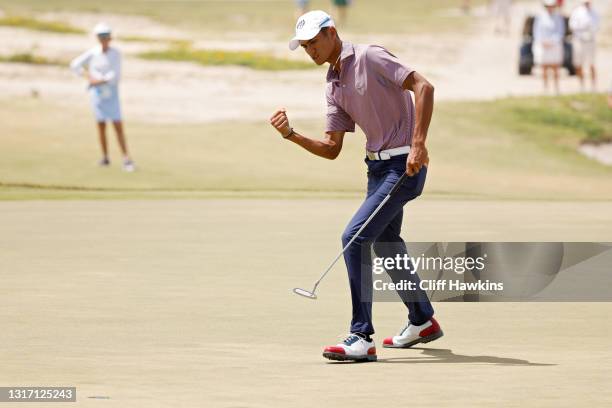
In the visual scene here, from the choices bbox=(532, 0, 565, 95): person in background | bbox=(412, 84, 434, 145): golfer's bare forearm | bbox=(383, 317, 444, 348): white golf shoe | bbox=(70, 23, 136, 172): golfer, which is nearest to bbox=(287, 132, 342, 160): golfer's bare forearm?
bbox=(412, 84, 434, 145): golfer's bare forearm

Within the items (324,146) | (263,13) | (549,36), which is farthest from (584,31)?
(263,13)

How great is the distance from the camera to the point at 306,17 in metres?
9.81

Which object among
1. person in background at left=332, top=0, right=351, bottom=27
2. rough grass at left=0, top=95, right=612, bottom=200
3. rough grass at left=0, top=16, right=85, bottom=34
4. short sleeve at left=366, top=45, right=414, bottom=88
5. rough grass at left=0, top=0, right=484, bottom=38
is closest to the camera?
short sleeve at left=366, top=45, right=414, bottom=88

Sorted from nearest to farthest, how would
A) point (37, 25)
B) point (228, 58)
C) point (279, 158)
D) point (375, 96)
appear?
point (375, 96)
point (279, 158)
point (228, 58)
point (37, 25)

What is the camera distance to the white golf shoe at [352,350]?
31.4 ft

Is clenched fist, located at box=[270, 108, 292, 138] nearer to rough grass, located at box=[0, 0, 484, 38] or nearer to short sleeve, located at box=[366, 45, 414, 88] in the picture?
short sleeve, located at box=[366, 45, 414, 88]

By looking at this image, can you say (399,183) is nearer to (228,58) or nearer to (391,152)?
(391,152)

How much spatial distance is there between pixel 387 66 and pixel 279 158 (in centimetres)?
1880

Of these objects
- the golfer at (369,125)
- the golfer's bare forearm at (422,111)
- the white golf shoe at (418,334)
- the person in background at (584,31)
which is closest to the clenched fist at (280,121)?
the golfer at (369,125)

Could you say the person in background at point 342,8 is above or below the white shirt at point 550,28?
above

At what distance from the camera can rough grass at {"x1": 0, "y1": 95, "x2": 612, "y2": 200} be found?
24375 millimetres

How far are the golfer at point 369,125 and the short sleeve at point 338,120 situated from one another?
111mm

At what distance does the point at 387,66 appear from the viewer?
9.70 m

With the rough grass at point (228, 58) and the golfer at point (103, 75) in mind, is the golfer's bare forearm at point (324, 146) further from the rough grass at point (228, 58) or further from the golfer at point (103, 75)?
the rough grass at point (228, 58)
